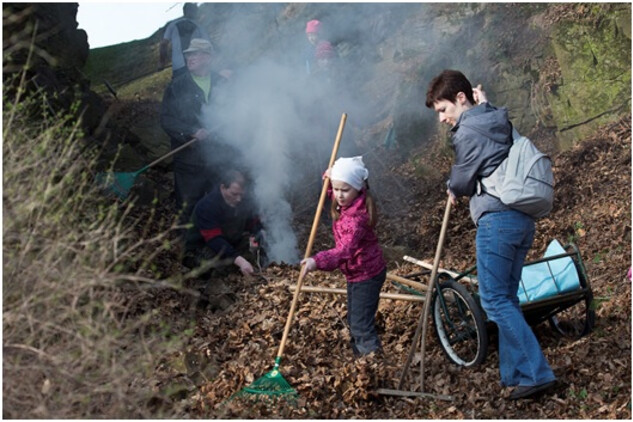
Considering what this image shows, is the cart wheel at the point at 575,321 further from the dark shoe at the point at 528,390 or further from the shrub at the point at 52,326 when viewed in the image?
the shrub at the point at 52,326

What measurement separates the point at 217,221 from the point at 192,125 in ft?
→ 6.41

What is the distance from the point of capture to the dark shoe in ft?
18.2

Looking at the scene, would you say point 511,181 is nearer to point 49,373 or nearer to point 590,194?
point 49,373

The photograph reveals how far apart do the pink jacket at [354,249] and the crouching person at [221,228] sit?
1366 mm

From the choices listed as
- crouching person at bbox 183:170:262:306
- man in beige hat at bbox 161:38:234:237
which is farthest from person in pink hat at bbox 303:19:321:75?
crouching person at bbox 183:170:262:306

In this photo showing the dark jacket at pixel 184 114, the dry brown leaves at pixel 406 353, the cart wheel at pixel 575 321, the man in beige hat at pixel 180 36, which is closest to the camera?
the dry brown leaves at pixel 406 353

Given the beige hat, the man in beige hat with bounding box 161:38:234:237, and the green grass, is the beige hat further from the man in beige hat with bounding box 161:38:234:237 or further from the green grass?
the green grass

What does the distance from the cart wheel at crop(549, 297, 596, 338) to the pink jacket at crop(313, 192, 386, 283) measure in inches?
59.0

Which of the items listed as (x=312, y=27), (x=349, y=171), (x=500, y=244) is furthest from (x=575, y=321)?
(x=312, y=27)

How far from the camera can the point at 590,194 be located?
31.6 ft

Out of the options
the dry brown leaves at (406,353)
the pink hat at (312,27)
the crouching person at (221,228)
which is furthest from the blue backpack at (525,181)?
the pink hat at (312,27)

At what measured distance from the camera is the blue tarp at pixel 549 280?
20.5ft

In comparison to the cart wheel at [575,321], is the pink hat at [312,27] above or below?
above

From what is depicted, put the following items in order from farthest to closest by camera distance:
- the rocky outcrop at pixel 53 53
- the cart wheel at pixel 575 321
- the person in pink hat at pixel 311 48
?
the person in pink hat at pixel 311 48, the rocky outcrop at pixel 53 53, the cart wheel at pixel 575 321
